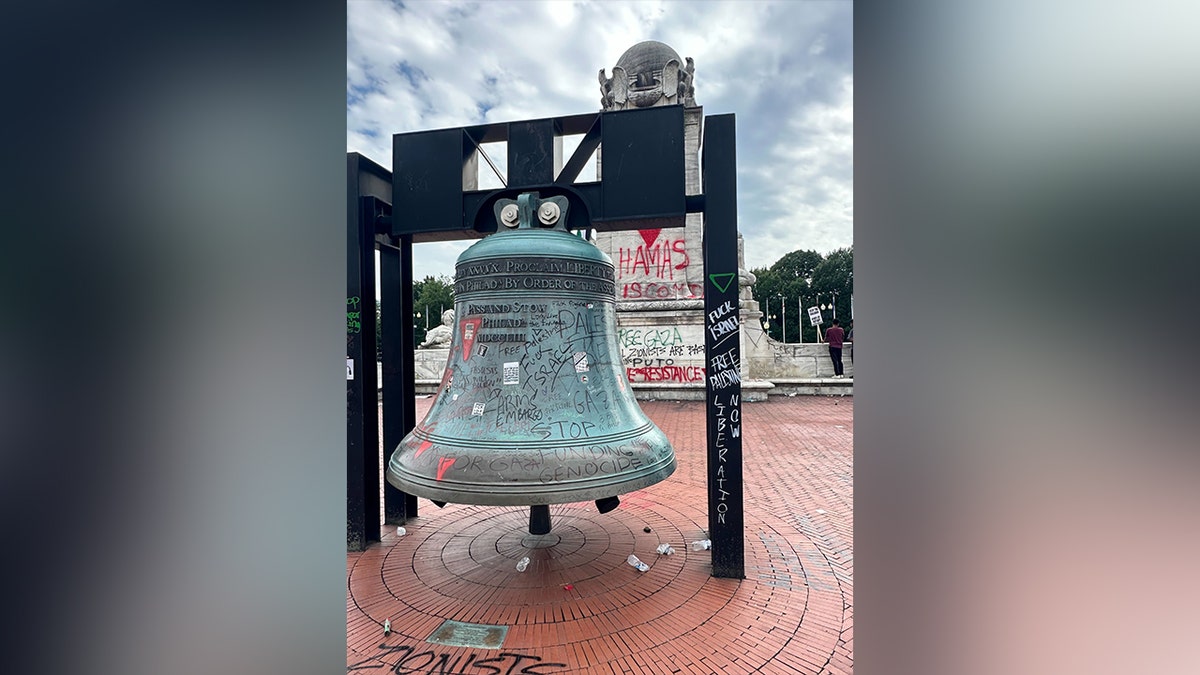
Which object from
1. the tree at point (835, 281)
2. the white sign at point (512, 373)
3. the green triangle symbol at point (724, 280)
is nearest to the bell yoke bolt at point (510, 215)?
the white sign at point (512, 373)

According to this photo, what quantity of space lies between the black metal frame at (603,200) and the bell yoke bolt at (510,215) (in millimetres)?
321

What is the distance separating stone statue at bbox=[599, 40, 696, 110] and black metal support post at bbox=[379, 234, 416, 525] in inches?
526

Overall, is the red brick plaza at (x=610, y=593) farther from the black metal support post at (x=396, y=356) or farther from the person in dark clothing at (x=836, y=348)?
the person in dark clothing at (x=836, y=348)

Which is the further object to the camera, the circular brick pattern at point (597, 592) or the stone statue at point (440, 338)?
the stone statue at point (440, 338)

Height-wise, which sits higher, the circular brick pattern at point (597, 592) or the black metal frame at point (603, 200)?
the black metal frame at point (603, 200)

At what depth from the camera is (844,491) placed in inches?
230

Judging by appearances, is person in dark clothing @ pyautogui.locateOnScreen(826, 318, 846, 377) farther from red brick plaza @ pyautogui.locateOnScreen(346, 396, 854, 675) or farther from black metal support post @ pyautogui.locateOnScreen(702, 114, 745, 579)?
black metal support post @ pyautogui.locateOnScreen(702, 114, 745, 579)

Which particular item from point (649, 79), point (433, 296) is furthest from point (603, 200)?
point (433, 296)

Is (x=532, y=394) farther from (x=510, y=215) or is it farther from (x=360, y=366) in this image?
(x=360, y=366)

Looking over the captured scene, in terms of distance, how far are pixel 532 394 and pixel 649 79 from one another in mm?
16603

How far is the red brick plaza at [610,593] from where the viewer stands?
9.15 ft

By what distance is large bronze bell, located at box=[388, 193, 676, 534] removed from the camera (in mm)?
2689

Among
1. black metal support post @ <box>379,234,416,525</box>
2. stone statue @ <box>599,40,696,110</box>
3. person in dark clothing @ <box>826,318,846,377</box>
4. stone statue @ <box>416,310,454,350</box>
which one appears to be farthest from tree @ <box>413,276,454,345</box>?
black metal support post @ <box>379,234,416,525</box>
